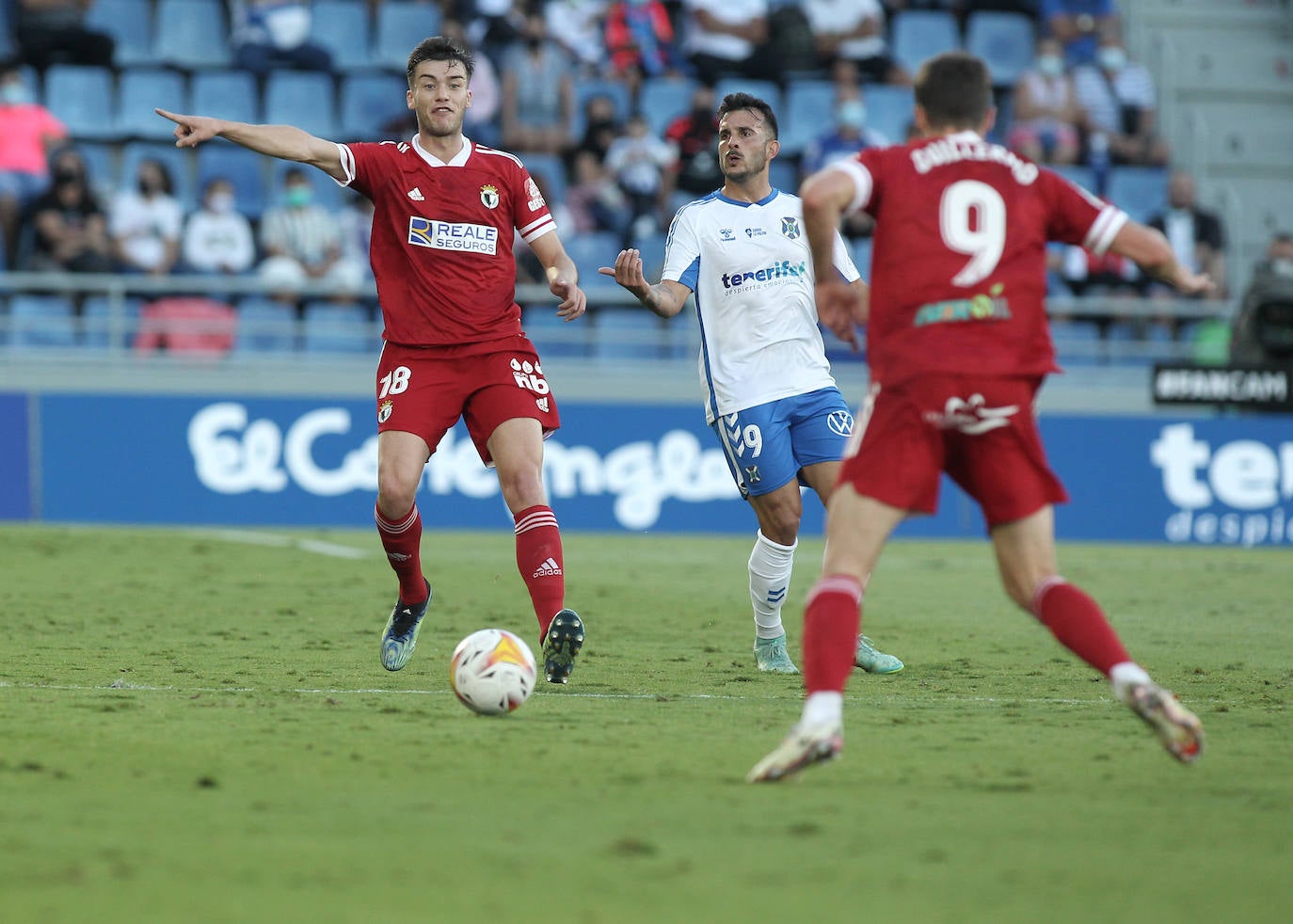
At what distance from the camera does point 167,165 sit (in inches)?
693

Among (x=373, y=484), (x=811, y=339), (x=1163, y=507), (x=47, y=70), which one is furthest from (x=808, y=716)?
(x=47, y=70)

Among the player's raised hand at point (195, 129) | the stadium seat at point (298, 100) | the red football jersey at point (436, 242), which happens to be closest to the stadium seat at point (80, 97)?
the stadium seat at point (298, 100)

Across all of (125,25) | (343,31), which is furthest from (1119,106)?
(125,25)

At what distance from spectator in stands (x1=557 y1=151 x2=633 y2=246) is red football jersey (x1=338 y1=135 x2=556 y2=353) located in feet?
33.7

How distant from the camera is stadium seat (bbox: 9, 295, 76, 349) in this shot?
16153 mm

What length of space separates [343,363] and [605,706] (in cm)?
1041

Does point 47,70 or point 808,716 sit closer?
point 808,716

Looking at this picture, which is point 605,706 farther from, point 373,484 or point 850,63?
point 850,63

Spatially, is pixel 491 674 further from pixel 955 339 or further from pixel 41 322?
pixel 41 322

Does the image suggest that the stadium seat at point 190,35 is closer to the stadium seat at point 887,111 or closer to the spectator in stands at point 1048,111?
the stadium seat at point 887,111

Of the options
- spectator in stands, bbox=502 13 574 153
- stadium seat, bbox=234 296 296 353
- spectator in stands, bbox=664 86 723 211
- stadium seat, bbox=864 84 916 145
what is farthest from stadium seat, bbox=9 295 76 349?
stadium seat, bbox=864 84 916 145

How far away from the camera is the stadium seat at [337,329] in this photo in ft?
55.2

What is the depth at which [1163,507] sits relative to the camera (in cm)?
1672

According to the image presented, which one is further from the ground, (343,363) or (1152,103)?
(1152,103)
